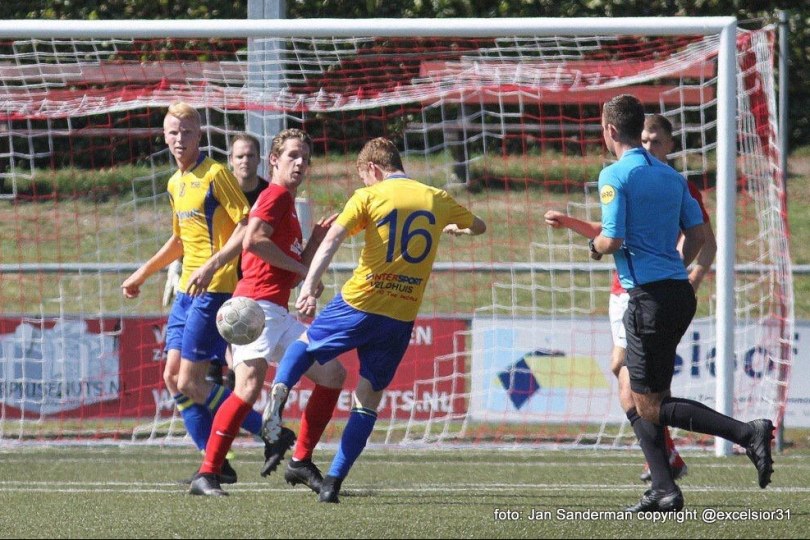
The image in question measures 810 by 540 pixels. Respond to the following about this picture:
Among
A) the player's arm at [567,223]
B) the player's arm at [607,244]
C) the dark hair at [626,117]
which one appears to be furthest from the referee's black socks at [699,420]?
the dark hair at [626,117]

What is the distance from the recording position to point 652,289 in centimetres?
566

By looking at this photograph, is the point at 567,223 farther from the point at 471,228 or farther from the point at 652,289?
the point at 471,228

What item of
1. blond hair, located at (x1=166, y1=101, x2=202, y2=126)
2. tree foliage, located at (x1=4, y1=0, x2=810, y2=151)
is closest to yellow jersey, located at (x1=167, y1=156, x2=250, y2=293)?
blond hair, located at (x1=166, y1=101, x2=202, y2=126)

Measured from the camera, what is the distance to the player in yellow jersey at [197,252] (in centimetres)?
701

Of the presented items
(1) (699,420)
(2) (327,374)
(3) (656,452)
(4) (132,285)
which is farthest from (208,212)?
(1) (699,420)

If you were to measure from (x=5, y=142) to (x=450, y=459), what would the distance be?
8419 millimetres

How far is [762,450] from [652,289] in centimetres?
A: 83

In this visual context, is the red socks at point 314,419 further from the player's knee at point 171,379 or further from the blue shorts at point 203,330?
the player's knee at point 171,379

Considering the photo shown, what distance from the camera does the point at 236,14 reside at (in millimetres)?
18172

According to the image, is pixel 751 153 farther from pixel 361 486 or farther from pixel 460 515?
pixel 460 515

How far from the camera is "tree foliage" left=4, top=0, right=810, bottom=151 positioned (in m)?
17.4

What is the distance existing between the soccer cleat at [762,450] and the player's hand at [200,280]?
9.25 ft

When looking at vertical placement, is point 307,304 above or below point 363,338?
above

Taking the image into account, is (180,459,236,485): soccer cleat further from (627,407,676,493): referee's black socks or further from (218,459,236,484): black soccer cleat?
(627,407,676,493): referee's black socks
